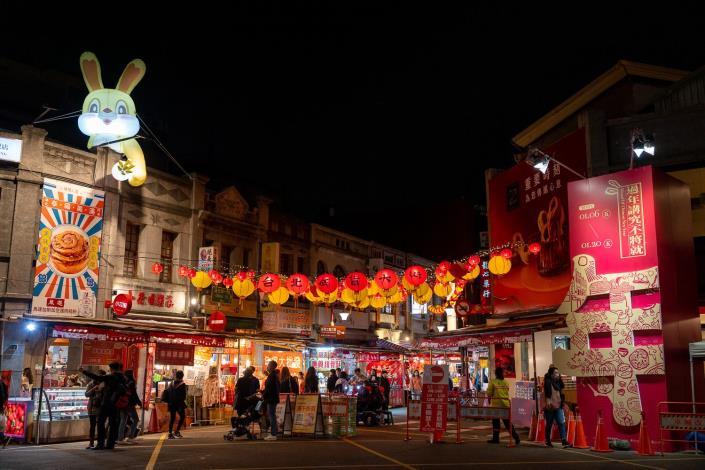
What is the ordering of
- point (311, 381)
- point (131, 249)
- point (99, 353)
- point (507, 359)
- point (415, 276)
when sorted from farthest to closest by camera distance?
point (507, 359), point (131, 249), point (415, 276), point (311, 381), point (99, 353)

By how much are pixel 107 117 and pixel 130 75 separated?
2158 millimetres

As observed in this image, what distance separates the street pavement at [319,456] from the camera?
39.2 feet

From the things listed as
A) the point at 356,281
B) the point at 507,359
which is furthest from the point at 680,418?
the point at 507,359

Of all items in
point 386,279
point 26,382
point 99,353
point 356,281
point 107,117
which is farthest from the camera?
point 107,117

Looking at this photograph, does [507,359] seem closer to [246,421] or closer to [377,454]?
[246,421]

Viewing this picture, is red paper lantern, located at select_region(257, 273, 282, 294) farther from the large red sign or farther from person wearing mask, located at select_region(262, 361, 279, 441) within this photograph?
the large red sign

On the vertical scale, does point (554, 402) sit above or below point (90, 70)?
below

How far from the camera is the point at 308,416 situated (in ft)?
57.8

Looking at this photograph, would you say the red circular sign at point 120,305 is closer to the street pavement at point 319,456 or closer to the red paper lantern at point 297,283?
the red paper lantern at point 297,283

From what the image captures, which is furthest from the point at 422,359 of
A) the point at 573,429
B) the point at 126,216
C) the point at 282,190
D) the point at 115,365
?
the point at 115,365

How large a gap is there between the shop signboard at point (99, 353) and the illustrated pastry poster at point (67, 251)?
3514mm

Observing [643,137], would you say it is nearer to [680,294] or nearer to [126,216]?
[680,294]

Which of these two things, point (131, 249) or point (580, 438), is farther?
point (131, 249)

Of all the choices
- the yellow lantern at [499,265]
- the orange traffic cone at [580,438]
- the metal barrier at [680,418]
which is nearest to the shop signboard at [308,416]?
the orange traffic cone at [580,438]
